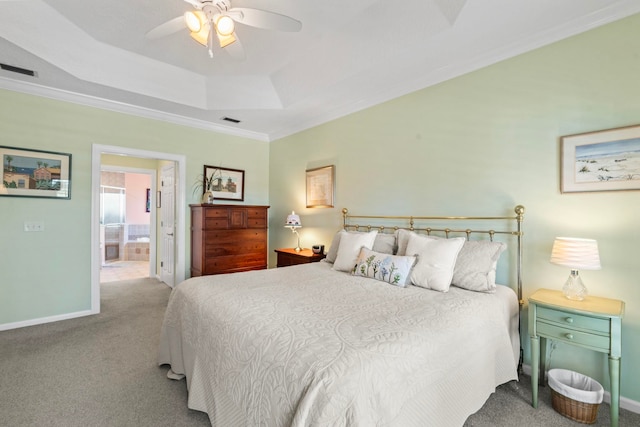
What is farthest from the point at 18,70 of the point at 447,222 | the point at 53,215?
the point at 447,222

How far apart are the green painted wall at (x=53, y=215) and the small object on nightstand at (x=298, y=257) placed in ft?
8.02

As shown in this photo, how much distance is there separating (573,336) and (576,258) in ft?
1.61

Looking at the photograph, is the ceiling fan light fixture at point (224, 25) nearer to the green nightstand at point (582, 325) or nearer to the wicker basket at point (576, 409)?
the green nightstand at point (582, 325)

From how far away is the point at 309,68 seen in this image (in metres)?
3.23

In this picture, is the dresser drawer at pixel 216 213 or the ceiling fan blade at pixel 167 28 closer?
the ceiling fan blade at pixel 167 28

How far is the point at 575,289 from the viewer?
1.96 meters

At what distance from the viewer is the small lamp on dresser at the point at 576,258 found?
6.02 ft

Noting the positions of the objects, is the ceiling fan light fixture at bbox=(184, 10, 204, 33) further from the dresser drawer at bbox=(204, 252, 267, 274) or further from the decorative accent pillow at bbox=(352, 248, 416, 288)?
the dresser drawer at bbox=(204, 252, 267, 274)

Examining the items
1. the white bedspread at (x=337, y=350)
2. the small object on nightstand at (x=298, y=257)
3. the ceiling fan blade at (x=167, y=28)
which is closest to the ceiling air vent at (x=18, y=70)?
the ceiling fan blade at (x=167, y=28)

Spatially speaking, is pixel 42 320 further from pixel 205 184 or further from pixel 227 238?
pixel 205 184

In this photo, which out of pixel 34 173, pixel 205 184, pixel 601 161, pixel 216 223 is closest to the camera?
pixel 601 161

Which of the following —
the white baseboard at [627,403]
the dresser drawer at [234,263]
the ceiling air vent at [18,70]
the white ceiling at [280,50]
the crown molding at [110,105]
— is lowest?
the white baseboard at [627,403]

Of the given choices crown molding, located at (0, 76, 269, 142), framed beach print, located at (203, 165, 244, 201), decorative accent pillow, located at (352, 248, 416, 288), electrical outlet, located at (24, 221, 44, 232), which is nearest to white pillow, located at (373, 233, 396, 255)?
decorative accent pillow, located at (352, 248, 416, 288)

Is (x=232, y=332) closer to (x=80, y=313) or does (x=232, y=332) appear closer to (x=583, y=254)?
(x=583, y=254)
